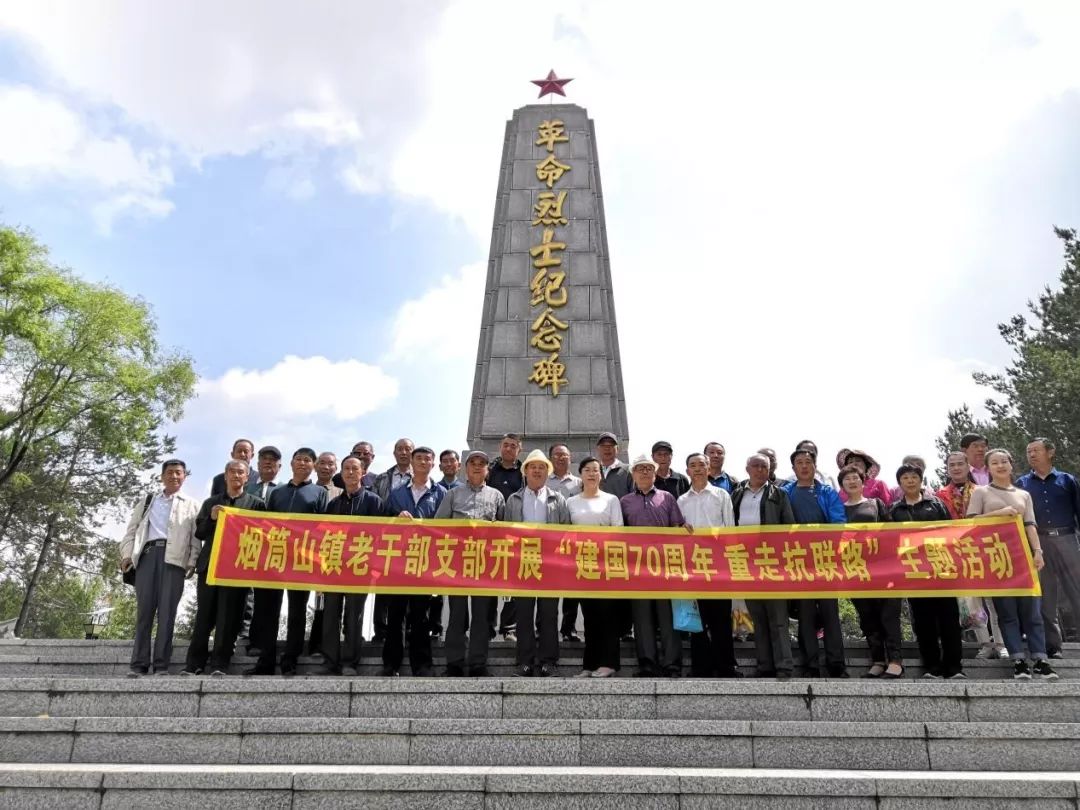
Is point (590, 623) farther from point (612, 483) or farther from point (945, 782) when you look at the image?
point (945, 782)

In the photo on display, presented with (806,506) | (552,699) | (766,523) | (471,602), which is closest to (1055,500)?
(806,506)

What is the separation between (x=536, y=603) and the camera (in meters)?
5.25

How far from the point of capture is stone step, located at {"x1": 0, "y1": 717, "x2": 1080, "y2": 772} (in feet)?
12.1

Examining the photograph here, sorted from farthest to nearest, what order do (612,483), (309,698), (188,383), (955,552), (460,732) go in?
(188,383) → (612,483) → (955,552) → (309,698) → (460,732)

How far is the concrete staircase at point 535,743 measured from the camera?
3248mm

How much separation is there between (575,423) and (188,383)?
45.3 feet

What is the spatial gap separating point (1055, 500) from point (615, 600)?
327 centimetres

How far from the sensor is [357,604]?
513 centimetres

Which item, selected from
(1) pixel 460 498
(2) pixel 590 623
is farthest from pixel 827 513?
(1) pixel 460 498

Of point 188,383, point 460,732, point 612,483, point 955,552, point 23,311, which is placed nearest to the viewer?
point 460,732

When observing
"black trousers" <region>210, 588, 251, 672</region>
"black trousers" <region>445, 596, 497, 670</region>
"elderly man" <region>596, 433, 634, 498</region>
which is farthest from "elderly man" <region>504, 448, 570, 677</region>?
"black trousers" <region>210, 588, 251, 672</region>

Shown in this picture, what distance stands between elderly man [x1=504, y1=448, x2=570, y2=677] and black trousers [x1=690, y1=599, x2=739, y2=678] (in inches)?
37.3

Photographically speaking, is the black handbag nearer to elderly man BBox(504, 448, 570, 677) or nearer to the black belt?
elderly man BBox(504, 448, 570, 677)

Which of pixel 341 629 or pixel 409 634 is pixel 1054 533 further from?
pixel 341 629
